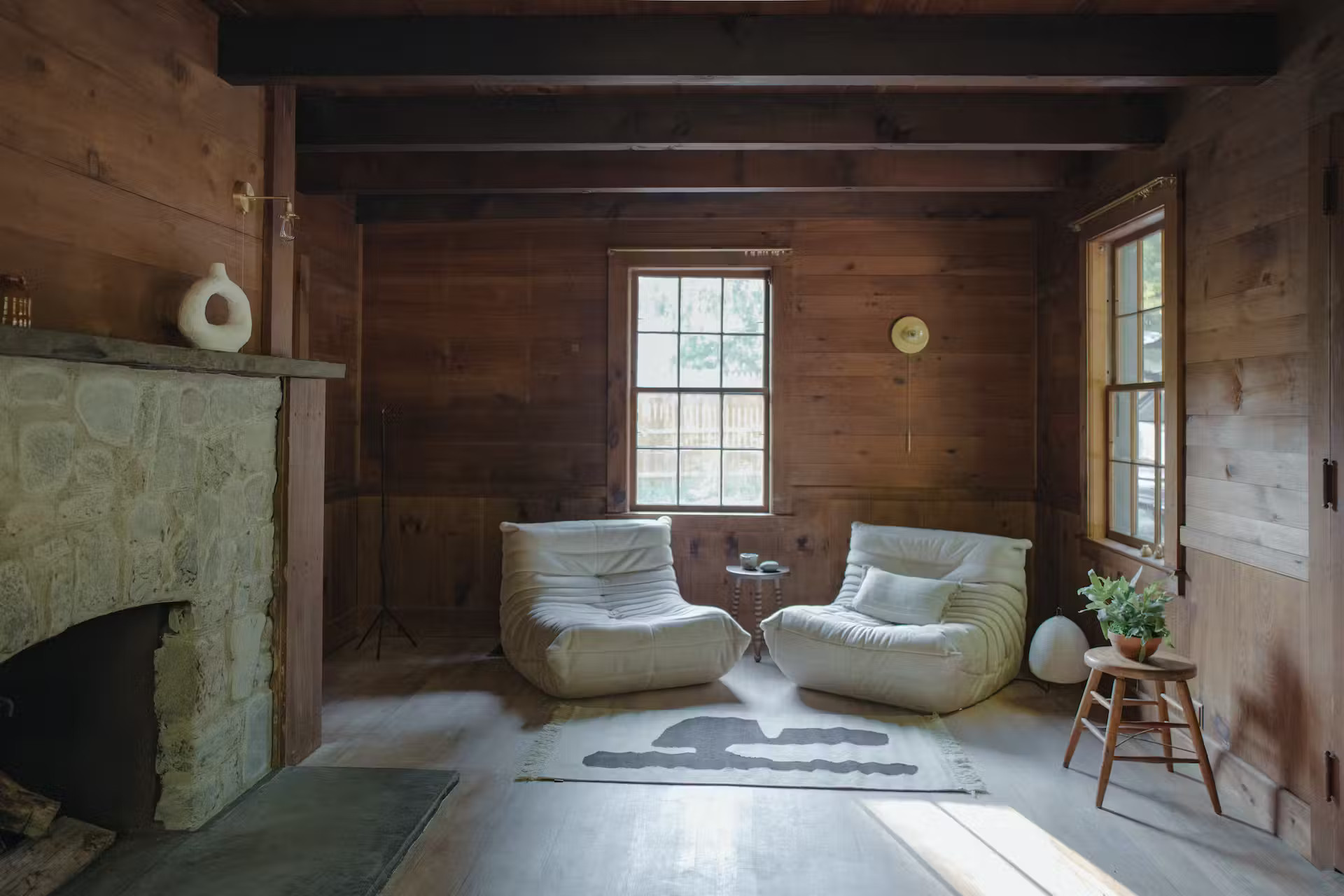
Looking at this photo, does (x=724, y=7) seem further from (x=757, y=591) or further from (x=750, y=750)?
(x=757, y=591)

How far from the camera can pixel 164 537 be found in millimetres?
2521

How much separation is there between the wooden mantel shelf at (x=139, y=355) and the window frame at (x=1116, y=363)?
11.2 ft

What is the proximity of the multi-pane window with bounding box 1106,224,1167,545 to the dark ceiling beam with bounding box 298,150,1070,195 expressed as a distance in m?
0.68

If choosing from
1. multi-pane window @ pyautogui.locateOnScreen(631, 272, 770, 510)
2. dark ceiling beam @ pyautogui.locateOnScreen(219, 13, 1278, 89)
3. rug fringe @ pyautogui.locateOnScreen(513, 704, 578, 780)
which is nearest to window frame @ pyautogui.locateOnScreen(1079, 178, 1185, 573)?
dark ceiling beam @ pyautogui.locateOnScreen(219, 13, 1278, 89)

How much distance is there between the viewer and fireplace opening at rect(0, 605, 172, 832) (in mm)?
2609

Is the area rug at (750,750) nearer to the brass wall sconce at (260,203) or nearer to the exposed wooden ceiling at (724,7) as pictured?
the brass wall sconce at (260,203)

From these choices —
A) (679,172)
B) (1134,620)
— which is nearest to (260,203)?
(679,172)

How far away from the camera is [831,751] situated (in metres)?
3.38

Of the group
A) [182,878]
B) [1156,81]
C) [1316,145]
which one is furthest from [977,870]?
[1156,81]

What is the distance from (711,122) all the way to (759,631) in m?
2.82

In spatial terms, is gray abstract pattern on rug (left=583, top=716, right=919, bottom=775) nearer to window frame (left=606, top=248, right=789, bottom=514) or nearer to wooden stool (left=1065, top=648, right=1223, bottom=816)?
wooden stool (left=1065, top=648, right=1223, bottom=816)

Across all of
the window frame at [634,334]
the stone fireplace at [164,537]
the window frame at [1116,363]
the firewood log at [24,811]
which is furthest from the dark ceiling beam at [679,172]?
the firewood log at [24,811]

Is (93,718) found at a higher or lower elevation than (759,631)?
higher

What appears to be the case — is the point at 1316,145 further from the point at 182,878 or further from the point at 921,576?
the point at 182,878
